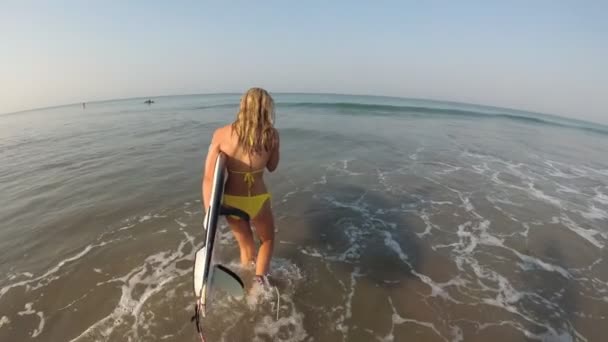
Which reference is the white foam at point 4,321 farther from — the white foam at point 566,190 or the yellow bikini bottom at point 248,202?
the white foam at point 566,190

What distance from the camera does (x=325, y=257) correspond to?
16.3ft

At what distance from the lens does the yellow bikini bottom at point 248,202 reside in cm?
335

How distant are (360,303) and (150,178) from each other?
746 cm

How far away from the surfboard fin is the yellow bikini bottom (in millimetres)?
793

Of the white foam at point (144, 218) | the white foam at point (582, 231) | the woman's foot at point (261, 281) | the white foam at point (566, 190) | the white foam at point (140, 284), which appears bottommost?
the white foam at point (140, 284)

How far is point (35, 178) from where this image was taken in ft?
29.6

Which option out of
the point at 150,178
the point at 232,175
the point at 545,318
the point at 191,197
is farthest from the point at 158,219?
the point at 545,318

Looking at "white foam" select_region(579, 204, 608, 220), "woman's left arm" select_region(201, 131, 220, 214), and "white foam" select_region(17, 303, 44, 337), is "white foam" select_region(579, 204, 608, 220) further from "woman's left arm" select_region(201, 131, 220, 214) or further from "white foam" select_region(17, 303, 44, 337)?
"white foam" select_region(17, 303, 44, 337)

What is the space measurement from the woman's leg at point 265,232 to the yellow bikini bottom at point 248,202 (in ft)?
0.29

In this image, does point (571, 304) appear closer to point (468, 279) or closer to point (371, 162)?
point (468, 279)

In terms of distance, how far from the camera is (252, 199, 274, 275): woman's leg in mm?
3579

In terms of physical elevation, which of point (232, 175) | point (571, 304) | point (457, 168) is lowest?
point (571, 304)

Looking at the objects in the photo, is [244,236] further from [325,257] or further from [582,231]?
[582,231]

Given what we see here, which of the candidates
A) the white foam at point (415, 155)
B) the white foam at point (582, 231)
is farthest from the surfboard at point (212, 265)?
the white foam at point (415, 155)
